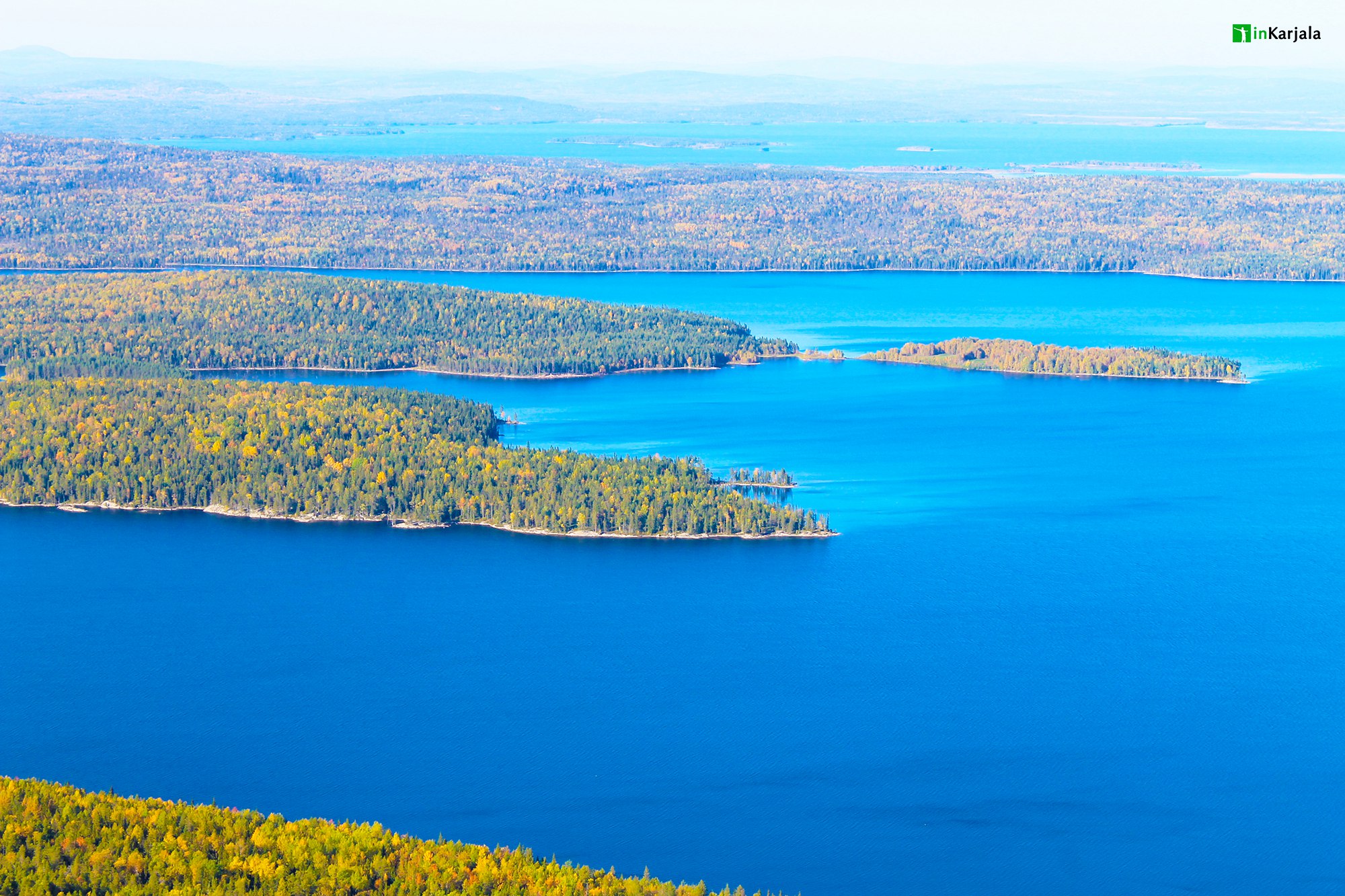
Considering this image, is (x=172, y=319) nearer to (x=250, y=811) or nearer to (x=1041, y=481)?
(x=1041, y=481)

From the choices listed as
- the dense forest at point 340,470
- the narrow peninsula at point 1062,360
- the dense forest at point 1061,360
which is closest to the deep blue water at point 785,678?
the dense forest at point 340,470

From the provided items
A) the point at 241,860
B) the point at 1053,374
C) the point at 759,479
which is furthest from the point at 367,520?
the point at 1053,374

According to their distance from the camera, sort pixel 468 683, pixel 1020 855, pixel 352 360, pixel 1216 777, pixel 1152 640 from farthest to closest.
Answer: pixel 352 360 → pixel 1152 640 → pixel 468 683 → pixel 1216 777 → pixel 1020 855

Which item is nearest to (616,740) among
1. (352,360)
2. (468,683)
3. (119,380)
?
(468,683)

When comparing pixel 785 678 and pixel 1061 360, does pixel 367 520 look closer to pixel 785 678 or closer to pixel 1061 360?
pixel 785 678

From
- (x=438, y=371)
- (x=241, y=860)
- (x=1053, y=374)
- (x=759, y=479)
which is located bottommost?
(x=1053, y=374)

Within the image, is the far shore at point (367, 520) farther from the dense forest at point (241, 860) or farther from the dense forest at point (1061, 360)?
the dense forest at point (1061, 360)
